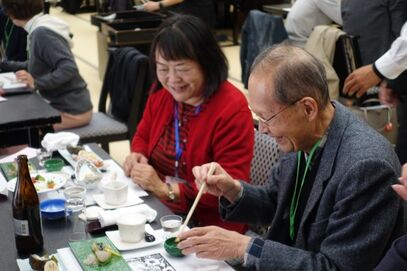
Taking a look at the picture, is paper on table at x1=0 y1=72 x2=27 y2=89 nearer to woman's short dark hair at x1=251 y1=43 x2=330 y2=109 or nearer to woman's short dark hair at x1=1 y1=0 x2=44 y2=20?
woman's short dark hair at x1=1 y1=0 x2=44 y2=20

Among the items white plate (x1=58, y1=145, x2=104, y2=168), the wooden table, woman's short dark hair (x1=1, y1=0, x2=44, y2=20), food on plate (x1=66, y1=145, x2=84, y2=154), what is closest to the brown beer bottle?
white plate (x1=58, y1=145, x2=104, y2=168)

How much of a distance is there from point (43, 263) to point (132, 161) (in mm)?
774

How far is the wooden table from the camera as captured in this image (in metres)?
2.86

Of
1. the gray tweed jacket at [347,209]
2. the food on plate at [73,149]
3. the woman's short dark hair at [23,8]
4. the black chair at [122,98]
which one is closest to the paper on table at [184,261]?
the gray tweed jacket at [347,209]

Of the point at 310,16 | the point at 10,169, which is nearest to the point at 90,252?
the point at 10,169

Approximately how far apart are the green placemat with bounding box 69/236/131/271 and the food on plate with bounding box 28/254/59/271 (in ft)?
0.21

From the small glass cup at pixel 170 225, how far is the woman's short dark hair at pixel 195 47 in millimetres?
625

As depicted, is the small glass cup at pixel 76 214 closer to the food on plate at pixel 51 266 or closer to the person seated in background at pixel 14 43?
the food on plate at pixel 51 266

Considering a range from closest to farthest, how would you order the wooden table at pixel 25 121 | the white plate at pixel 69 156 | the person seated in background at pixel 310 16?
the white plate at pixel 69 156 < the wooden table at pixel 25 121 < the person seated in background at pixel 310 16

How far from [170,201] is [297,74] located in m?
0.86

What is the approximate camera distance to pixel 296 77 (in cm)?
150

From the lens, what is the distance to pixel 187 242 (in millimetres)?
1557

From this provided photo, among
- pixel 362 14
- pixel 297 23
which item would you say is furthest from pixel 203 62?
pixel 297 23

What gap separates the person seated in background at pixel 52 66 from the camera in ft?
11.6
